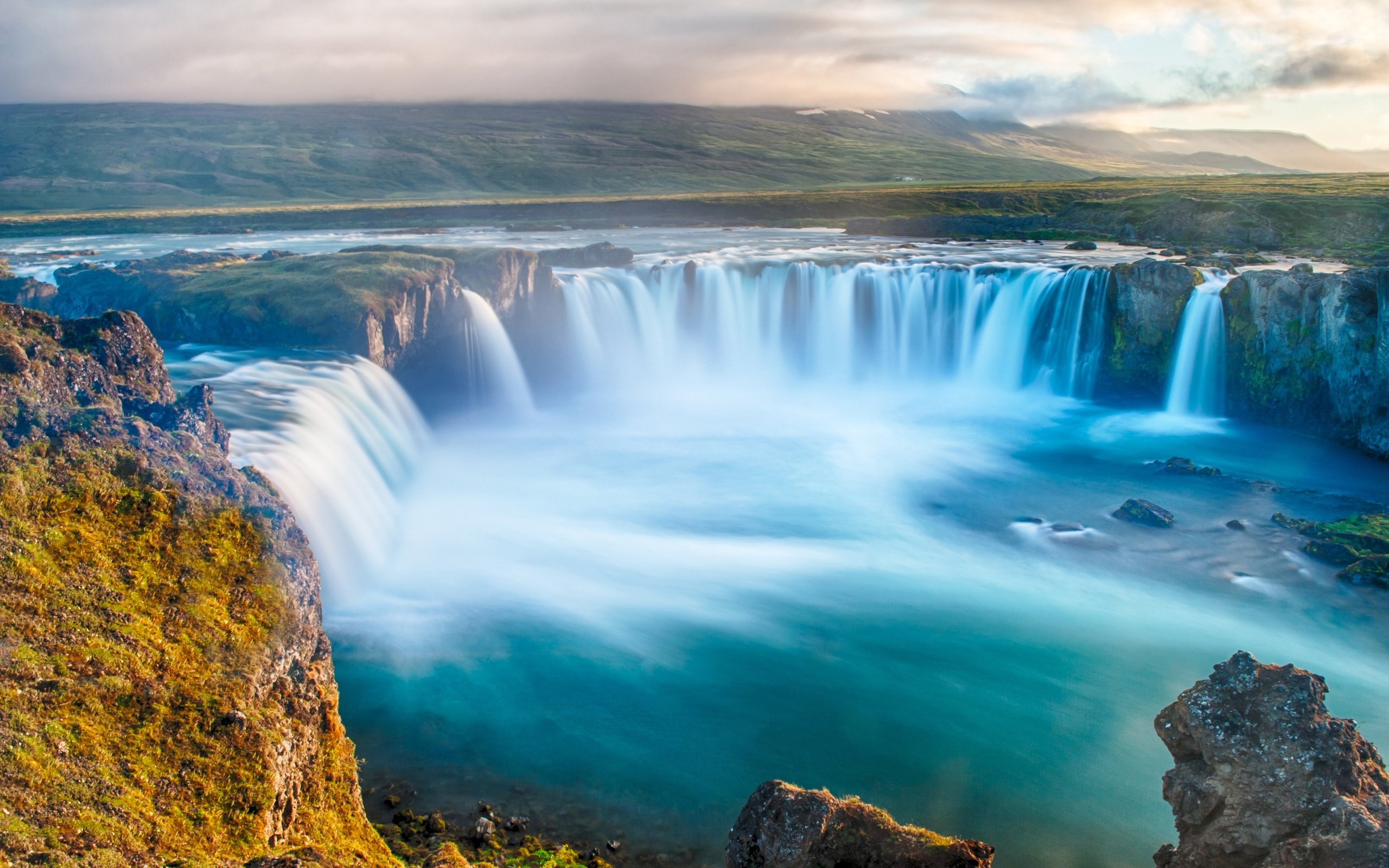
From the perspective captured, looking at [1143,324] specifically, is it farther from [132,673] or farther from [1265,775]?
[132,673]

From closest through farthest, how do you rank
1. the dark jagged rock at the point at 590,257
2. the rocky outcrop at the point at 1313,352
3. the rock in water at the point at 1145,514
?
the rock in water at the point at 1145,514 → the rocky outcrop at the point at 1313,352 → the dark jagged rock at the point at 590,257

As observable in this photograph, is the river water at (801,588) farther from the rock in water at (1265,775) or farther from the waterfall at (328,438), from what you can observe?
the rock in water at (1265,775)

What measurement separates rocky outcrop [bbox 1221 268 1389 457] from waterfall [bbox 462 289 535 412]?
27.8m

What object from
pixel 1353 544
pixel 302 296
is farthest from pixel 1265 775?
pixel 302 296

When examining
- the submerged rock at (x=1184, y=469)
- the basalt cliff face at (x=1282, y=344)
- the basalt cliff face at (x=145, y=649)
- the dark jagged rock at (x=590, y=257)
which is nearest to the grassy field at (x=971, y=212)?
the basalt cliff face at (x=1282, y=344)

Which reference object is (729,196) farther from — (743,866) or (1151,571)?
(743,866)

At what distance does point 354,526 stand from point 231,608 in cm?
1101

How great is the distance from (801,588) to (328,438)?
11.8 meters

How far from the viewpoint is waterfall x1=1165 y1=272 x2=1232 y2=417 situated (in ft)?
111

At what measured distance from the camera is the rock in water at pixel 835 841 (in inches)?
313

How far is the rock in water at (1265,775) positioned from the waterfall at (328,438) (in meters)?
14.9

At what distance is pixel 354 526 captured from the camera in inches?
752

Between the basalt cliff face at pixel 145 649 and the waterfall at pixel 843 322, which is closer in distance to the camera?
the basalt cliff face at pixel 145 649

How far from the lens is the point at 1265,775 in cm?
831
